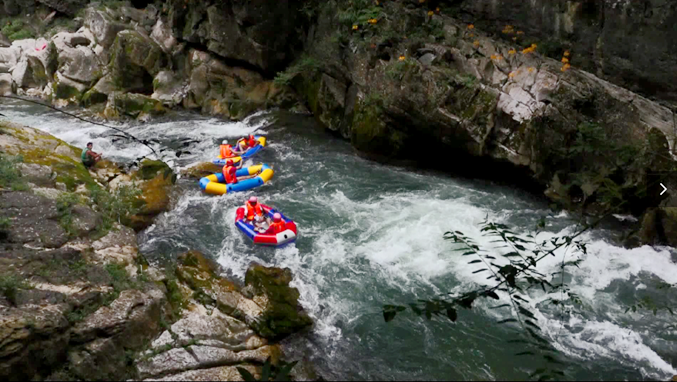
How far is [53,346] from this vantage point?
5.49 meters

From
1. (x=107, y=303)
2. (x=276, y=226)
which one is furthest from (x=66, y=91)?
(x=107, y=303)

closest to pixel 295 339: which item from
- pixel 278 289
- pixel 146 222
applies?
pixel 278 289

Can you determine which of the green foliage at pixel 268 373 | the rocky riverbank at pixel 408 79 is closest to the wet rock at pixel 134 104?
the rocky riverbank at pixel 408 79

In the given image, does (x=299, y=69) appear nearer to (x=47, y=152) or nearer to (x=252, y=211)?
(x=252, y=211)

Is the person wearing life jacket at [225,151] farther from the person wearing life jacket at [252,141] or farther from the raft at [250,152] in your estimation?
the person wearing life jacket at [252,141]

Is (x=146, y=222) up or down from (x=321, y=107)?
down

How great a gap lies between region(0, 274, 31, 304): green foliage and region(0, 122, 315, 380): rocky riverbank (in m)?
0.01

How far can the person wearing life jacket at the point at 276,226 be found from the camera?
9.19 metres

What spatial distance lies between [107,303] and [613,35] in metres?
9.57

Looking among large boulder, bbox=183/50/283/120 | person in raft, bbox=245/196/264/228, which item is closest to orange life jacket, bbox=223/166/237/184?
person in raft, bbox=245/196/264/228

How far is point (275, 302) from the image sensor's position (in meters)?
7.24

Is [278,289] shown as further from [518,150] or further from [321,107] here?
[321,107]

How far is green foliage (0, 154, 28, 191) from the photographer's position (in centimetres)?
812

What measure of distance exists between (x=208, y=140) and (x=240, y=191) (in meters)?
3.47
